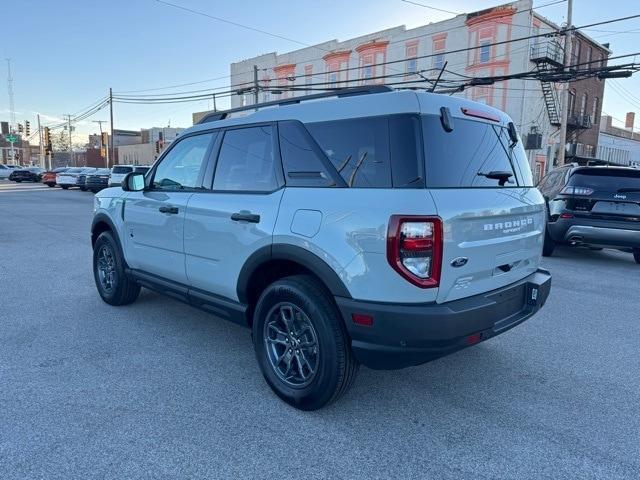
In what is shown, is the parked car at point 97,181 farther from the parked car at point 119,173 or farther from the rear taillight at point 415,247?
the rear taillight at point 415,247

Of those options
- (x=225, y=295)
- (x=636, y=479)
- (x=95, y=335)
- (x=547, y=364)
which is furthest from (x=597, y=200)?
(x=95, y=335)

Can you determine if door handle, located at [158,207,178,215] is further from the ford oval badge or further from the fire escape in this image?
the fire escape

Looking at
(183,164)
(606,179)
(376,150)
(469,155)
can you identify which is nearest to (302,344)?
(376,150)

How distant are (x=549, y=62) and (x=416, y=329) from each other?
29774 mm

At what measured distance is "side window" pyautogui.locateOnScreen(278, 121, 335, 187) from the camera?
9.69ft

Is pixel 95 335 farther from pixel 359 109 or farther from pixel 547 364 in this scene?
pixel 547 364

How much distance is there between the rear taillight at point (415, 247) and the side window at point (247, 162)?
43.0 inches

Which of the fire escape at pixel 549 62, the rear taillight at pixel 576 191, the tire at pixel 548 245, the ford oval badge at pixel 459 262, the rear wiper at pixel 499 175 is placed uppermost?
the fire escape at pixel 549 62

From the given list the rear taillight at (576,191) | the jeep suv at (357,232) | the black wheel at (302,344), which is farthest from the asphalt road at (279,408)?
the rear taillight at (576,191)

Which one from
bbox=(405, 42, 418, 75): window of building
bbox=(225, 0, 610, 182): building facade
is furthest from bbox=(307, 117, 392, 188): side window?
bbox=(405, 42, 418, 75): window of building

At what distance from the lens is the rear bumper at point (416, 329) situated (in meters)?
2.51

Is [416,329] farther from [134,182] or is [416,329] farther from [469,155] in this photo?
[134,182]

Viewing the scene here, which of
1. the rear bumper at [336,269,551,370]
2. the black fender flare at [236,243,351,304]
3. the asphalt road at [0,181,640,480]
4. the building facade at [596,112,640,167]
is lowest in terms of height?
the asphalt road at [0,181,640,480]

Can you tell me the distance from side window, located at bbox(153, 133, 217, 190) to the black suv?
6.52 m
